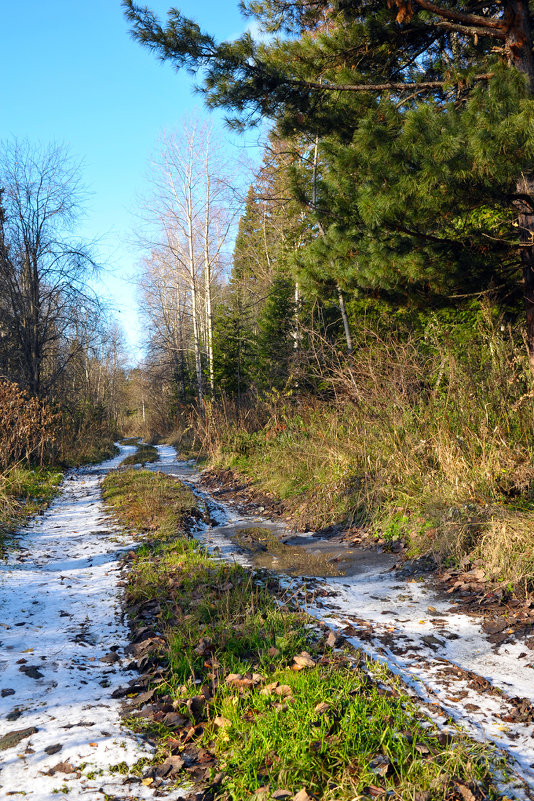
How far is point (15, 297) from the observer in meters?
16.1

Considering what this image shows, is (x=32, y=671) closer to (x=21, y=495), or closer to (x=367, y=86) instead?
(x=21, y=495)

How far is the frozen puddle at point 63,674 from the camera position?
2.44m

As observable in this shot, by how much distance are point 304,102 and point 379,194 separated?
260 centimetres

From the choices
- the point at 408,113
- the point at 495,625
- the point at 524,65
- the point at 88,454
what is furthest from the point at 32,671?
the point at 88,454

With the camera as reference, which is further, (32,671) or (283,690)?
(32,671)

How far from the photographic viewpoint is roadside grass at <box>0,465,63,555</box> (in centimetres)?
750

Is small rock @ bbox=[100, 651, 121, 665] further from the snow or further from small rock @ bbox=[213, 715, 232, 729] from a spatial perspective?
small rock @ bbox=[213, 715, 232, 729]

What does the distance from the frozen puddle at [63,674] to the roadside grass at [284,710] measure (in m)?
0.26

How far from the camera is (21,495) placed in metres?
9.95

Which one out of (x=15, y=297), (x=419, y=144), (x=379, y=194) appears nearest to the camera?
(x=419, y=144)

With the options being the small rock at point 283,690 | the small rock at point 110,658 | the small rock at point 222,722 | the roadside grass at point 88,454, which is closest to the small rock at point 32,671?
the small rock at point 110,658

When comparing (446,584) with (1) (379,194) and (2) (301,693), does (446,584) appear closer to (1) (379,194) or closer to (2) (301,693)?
(2) (301,693)

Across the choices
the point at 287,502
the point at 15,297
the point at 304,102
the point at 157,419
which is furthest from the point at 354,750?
the point at 157,419

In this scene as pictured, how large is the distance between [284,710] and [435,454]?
432 cm
